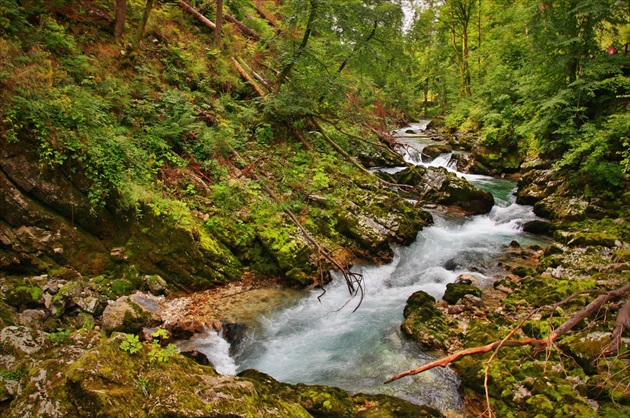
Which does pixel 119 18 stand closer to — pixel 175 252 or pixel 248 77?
pixel 248 77

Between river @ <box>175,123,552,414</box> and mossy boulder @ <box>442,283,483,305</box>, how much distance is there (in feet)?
1.22

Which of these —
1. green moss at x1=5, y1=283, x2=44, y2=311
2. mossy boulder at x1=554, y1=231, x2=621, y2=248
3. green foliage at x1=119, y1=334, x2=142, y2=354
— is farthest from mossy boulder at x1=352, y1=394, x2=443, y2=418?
mossy boulder at x1=554, y1=231, x2=621, y2=248

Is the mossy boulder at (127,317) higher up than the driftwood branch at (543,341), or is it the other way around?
the driftwood branch at (543,341)

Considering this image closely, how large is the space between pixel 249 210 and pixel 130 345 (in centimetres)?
535

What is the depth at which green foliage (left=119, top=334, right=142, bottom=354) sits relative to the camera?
394 centimetres

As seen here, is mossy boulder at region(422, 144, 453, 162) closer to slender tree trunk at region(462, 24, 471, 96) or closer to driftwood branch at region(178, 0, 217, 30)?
slender tree trunk at region(462, 24, 471, 96)

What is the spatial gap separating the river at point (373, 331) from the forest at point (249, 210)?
0.31 m

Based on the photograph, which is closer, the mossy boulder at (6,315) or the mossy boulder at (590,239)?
the mossy boulder at (6,315)

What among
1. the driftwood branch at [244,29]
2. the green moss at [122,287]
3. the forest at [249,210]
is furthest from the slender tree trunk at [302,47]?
the green moss at [122,287]

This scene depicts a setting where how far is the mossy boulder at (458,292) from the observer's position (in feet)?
26.4

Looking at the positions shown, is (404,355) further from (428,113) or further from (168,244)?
(428,113)

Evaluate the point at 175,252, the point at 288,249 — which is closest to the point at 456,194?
the point at 288,249

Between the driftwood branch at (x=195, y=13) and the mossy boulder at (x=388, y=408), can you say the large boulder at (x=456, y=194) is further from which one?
the driftwood branch at (x=195, y=13)

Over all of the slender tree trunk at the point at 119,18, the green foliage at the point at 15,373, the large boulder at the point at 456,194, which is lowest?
the green foliage at the point at 15,373
